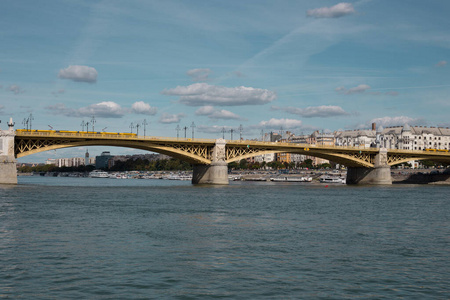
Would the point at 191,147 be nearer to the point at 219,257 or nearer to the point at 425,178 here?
the point at 219,257

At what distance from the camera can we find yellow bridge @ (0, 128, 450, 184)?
74.2 meters

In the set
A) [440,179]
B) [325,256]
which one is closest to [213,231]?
[325,256]

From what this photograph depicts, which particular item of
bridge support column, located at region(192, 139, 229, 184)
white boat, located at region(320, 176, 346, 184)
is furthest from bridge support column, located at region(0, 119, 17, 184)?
white boat, located at region(320, 176, 346, 184)

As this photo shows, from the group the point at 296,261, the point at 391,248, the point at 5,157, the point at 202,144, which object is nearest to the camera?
the point at 296,261

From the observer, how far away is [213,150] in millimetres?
91625

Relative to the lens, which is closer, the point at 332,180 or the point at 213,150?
the point at 213,150

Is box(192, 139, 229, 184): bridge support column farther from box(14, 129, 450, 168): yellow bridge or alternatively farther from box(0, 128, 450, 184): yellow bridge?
box(14, 129, 450, 168): yellow bridge

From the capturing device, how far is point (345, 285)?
56.3 ft

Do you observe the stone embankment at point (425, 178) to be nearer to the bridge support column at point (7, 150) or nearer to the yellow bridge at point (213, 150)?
the yellow bridge at point (213, 150)

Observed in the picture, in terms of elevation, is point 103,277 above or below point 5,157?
below

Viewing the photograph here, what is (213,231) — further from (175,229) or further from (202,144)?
(202,144)

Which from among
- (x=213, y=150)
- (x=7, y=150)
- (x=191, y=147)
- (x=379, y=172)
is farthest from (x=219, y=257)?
(x=379, y=172)

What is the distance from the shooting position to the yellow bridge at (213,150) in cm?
7425

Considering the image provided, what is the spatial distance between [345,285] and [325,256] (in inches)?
184
